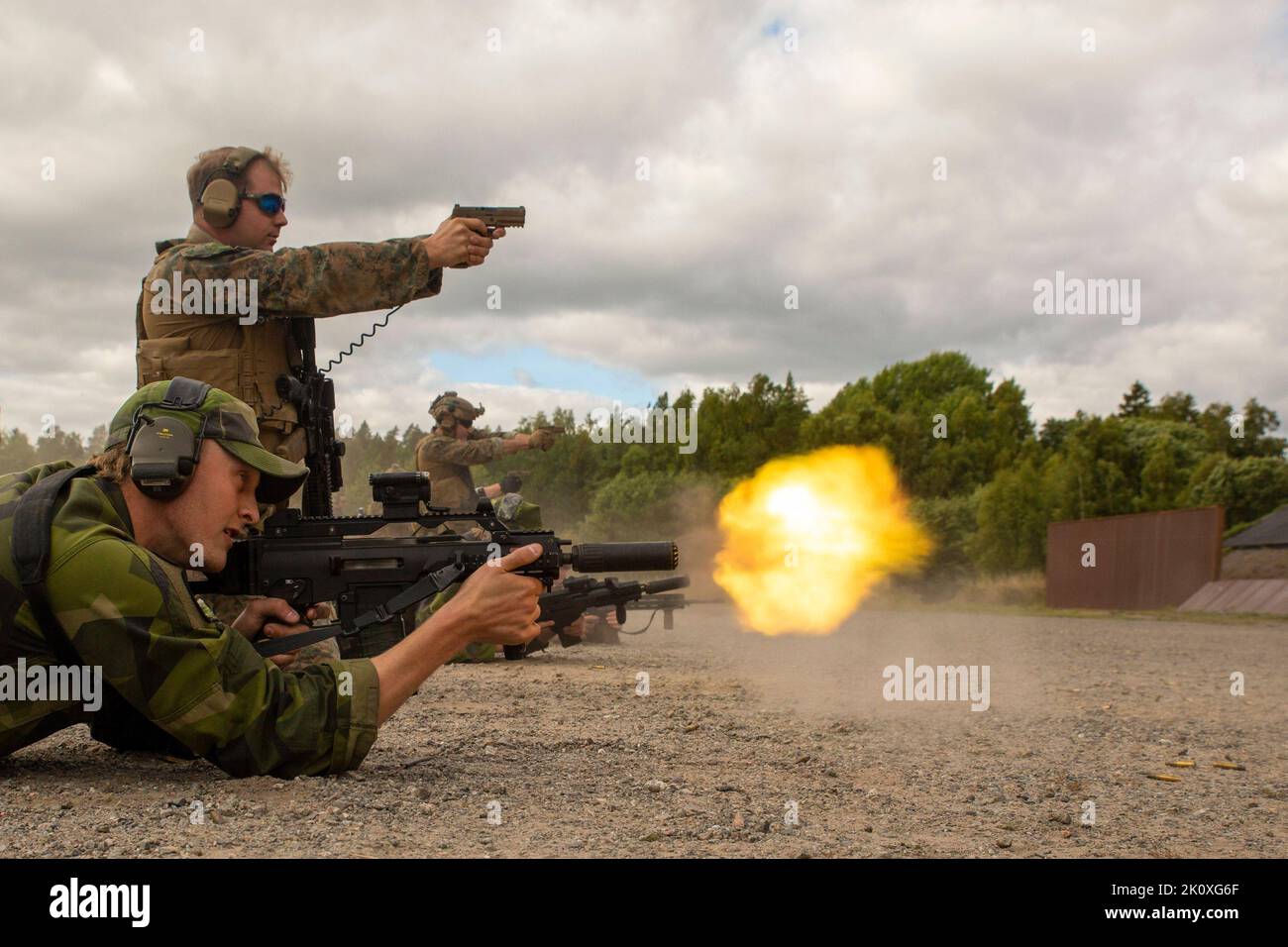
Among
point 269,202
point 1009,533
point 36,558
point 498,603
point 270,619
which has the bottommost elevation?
point 1009,533

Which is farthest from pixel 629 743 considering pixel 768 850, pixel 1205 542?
pixel 1205 542

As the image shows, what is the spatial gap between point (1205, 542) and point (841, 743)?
939 inches

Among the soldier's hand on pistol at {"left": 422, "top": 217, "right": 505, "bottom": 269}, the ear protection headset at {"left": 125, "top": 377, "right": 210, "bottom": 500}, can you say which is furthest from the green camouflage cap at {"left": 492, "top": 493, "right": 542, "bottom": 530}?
the ear protection headset at {"left": 125, "top": 377, "right": 210, "bottom": 500}

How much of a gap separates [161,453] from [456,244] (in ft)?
8.69

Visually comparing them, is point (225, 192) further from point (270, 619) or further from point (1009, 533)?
point (1009, 533)

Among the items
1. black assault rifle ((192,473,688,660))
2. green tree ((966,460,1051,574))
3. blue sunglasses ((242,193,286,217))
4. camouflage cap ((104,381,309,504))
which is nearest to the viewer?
camouflage cap ((104,381,309,504))

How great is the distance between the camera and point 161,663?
4.07m

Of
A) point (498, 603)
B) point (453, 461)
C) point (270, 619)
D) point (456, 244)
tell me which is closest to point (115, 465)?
point (270, 619)

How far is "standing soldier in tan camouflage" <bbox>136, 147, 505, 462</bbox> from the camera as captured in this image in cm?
628

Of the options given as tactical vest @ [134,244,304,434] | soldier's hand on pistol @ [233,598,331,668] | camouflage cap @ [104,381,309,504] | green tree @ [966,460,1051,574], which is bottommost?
green tree @ [966,460,1051,574]

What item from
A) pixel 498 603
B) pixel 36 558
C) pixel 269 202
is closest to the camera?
pixel 36 558

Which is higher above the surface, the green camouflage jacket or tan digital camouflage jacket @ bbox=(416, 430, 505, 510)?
tan digital camouflage jacket @ bbox=(416, 430, 505, 510)

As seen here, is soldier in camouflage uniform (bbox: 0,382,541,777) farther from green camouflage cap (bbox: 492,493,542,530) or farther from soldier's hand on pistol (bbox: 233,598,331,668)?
green camouflage cap (bbox: 492,493,542,530)

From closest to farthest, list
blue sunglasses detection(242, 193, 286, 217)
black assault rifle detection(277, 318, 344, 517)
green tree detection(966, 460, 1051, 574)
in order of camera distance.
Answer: blue sunglasses detection(242, 193, 286, 217) < black assault rifle detection(277, 318, 344, 517) < green tree detection(966, 460, 1051, 574)
